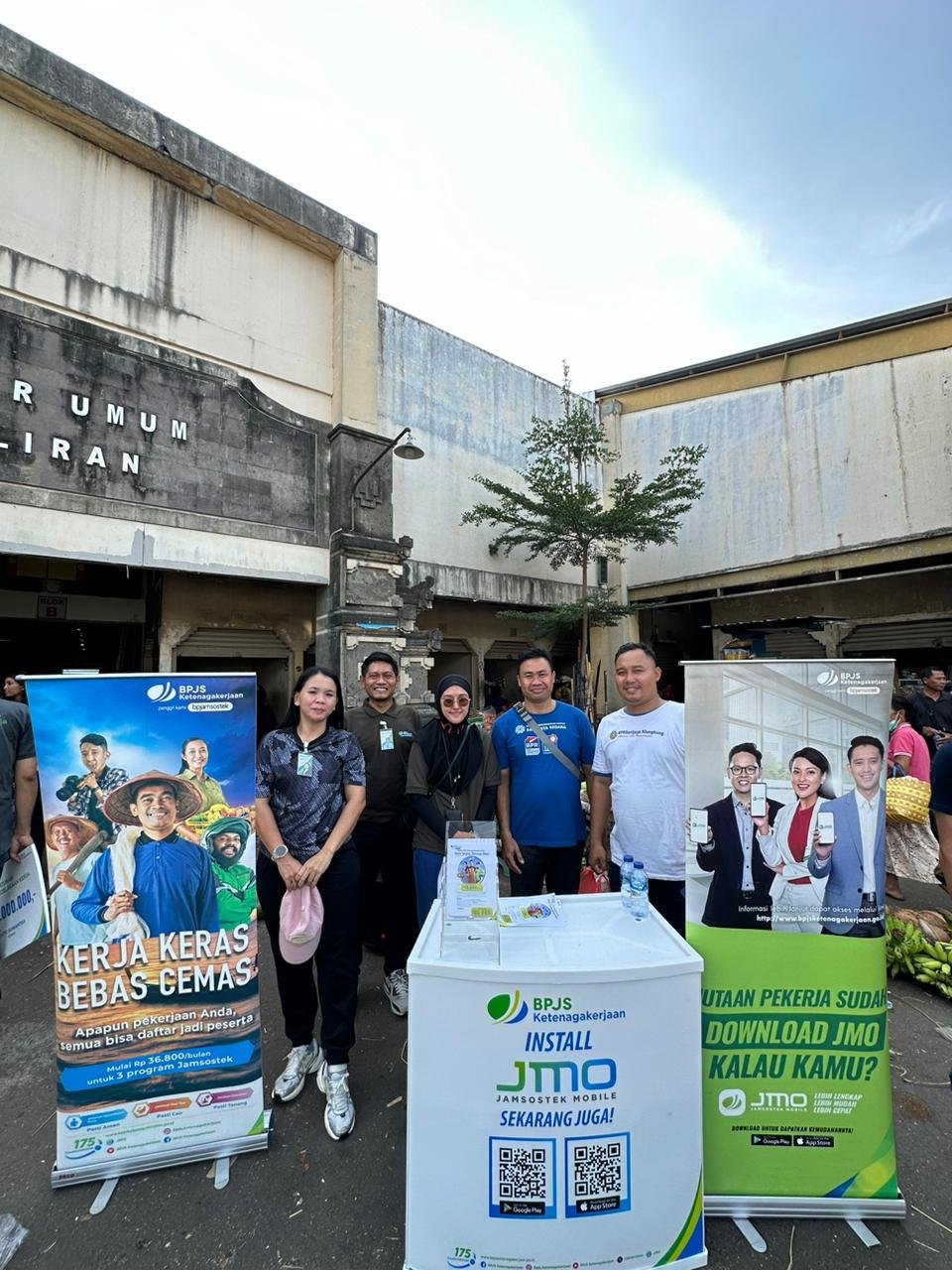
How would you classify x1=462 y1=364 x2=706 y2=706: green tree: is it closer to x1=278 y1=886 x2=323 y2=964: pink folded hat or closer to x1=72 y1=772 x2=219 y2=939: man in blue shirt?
x1=278 y1=886 x2=323 y2=964: pink folded hat

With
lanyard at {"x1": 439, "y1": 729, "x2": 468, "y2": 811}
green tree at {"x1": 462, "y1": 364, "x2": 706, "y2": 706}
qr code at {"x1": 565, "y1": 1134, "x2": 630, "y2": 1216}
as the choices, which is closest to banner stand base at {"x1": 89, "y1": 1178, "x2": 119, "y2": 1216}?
qr code at {"x1": 565, "y1": 1134, "x2": 630, "y2": 1216}

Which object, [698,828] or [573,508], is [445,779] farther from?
[573,508]

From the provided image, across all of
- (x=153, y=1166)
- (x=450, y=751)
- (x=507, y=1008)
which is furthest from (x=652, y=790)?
(x=153, y=1166)

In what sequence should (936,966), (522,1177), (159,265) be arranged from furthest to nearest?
(159,265) < (936,966) < (522,1177)

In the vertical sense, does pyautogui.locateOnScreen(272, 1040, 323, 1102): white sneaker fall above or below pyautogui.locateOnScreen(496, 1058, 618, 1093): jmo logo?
below

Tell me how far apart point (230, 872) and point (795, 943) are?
6.64ft

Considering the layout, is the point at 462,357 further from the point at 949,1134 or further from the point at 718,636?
the point at 949,1134

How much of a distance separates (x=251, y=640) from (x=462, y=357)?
26.1 ft

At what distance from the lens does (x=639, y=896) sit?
2135mm

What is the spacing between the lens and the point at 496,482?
13.9 m

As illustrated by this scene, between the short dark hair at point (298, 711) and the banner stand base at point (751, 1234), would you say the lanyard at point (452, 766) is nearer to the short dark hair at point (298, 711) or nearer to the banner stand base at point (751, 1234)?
the short dark hair at point (298, 711)

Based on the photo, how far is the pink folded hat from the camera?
7.63 ft

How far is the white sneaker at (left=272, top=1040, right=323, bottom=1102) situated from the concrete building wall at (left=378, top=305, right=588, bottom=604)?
408 inches

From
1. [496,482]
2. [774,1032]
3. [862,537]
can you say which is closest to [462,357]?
[496,482]
